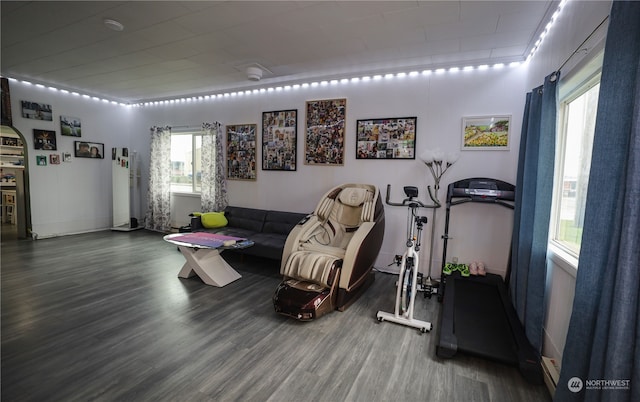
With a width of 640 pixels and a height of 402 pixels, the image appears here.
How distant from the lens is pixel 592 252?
1.39 metres

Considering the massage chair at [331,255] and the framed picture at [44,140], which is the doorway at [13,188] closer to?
the framed picture at [44,140]

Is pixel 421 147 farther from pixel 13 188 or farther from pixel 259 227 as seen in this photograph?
pixel 13 188

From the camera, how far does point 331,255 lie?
3176mm

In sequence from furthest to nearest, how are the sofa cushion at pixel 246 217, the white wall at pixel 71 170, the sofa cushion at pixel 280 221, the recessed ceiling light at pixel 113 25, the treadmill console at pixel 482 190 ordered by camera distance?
the white wall at pixel 71 170
the sofa cushion at pixel 246 217
the sofa cushion at pixel 280 221
the treadmill console at pixel 482 190
the recessed ceiling light at pixel 113 25

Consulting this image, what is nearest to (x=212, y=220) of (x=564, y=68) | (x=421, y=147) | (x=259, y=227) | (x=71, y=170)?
(x=259, y=227)

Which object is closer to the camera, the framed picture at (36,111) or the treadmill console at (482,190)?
the treadmill console at (482,190)

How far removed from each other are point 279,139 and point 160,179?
3.06 metres

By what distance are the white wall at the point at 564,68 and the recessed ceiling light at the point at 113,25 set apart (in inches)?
154

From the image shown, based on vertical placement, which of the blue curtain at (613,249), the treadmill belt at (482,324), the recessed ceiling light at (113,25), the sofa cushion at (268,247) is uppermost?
the recessed ceiling light at (113,25)

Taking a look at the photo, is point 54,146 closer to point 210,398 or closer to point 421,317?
point 210,398

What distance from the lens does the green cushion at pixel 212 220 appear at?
4.91 m

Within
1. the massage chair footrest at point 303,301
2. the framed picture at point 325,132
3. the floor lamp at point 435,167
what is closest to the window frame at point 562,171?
the floor lamp at point 435,167

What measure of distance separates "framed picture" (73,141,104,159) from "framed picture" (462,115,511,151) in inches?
273

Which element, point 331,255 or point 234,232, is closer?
point 331,255
